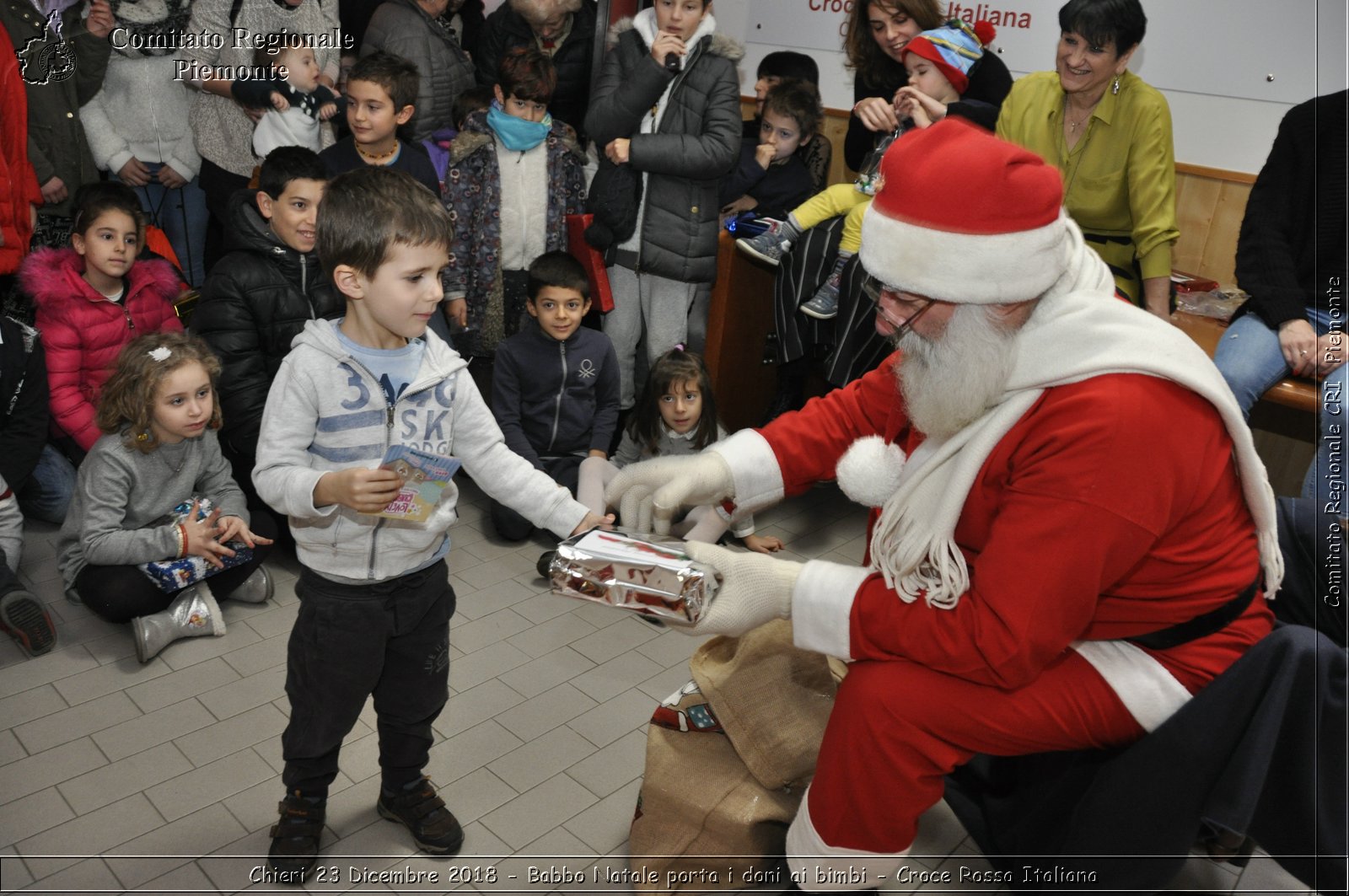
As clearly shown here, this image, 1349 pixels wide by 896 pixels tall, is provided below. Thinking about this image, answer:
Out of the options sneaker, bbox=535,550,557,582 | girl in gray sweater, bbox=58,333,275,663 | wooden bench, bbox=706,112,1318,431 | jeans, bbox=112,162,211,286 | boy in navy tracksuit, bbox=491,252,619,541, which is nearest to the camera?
girl in gray sweater, bbox=58,333,275,663

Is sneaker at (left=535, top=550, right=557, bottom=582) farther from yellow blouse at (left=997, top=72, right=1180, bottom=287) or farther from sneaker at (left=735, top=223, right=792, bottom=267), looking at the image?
yellow blouse at (left=997, top=72, right=1180, bottom=287)

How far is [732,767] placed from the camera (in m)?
2.30

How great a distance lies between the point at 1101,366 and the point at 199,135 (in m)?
4.04

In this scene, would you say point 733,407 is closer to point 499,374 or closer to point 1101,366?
point 499,374

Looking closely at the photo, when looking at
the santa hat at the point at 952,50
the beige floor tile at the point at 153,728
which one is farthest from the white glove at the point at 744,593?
the santa hat at the point at 952,50

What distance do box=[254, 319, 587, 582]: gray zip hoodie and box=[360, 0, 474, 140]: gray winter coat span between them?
2688mm

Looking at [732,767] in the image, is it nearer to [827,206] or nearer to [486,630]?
[486,630]

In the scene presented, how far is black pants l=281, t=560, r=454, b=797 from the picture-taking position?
Result: 7.37ft

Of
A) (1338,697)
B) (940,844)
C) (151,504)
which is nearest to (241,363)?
(151,504)

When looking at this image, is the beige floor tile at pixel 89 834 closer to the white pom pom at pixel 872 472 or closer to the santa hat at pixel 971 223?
the white pom pom at pixel 872 472

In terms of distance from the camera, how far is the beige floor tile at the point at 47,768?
254cm

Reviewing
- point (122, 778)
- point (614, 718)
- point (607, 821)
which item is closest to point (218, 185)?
point (122, 778)

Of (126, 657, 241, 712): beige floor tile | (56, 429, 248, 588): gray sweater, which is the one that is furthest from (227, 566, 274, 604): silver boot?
(126, 657, 241, 712): beige floor tile

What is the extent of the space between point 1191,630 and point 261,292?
293 centimetres
